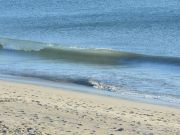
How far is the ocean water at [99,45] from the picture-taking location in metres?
19.4

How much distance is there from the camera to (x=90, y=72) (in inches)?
837

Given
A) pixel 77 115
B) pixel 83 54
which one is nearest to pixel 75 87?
pixel 77 115

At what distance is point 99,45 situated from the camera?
2855cm

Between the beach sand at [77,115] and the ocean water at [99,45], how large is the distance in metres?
1.47

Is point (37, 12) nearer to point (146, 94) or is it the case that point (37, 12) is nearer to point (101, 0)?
point (101, 0)

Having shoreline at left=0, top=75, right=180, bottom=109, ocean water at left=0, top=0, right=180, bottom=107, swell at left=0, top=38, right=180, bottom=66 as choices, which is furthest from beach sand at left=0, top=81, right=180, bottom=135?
swell at left=0, top=38, right=180, bottom=66

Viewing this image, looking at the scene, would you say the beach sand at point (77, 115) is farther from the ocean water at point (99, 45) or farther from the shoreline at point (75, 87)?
the ocean water at point (99, 45)

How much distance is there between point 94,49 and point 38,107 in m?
13.2

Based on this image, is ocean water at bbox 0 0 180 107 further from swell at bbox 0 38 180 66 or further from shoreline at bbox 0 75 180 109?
shoreline at bbox 0 75 180 109

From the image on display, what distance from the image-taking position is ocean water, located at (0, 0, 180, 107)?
1942 centimetres

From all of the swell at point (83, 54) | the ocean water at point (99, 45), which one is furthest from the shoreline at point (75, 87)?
the swell at point (83, 54)

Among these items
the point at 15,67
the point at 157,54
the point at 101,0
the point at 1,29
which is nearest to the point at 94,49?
the point at 157,54

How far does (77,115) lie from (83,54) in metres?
12.8

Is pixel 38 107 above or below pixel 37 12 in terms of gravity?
below
